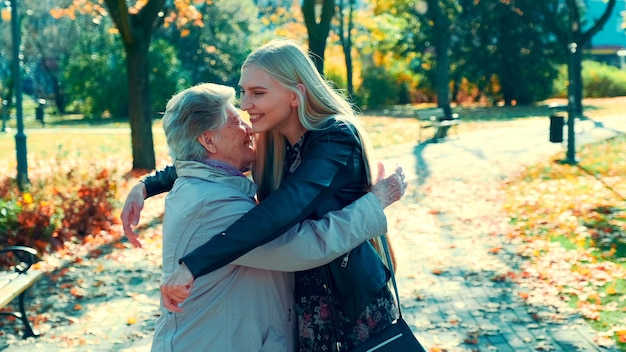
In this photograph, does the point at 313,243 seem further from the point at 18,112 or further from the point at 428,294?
the point at 18,112

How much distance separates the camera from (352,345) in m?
2.47

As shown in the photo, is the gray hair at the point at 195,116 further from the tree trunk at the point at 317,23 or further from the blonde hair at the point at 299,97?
the tree trunk at the point at 317,23

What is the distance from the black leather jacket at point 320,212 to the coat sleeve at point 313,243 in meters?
0.05

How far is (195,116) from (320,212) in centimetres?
44

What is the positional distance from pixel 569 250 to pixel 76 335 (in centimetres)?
482

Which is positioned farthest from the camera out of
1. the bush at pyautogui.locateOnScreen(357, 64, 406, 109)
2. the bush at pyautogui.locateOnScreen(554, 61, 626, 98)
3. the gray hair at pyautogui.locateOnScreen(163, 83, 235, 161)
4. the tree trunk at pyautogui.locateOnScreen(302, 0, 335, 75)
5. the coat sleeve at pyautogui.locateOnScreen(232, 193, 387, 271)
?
the bush at pyautogui.locateOnScreen(357, 64, 406, 109)

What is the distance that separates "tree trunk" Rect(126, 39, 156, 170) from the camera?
1605 cm

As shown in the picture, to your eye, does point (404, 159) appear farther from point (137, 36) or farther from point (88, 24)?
point (88, 24)

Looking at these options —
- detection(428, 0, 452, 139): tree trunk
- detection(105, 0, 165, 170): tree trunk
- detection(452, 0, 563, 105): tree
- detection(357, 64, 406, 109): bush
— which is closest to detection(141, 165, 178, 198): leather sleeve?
detection(105, 0, 165, 170): tree trunk

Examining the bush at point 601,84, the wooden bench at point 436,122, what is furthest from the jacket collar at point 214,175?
the bush at point 601,84

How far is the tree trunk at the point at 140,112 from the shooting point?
1605 centimetres

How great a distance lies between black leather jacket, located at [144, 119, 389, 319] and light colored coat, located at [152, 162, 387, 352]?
7cm

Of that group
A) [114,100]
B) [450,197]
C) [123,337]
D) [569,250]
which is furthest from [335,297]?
[114,100]

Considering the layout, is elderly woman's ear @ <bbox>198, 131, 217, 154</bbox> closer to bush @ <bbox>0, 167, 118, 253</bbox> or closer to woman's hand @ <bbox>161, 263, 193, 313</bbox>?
woman's hand @ <bbox>161, 263, 193, 313</bbox>
